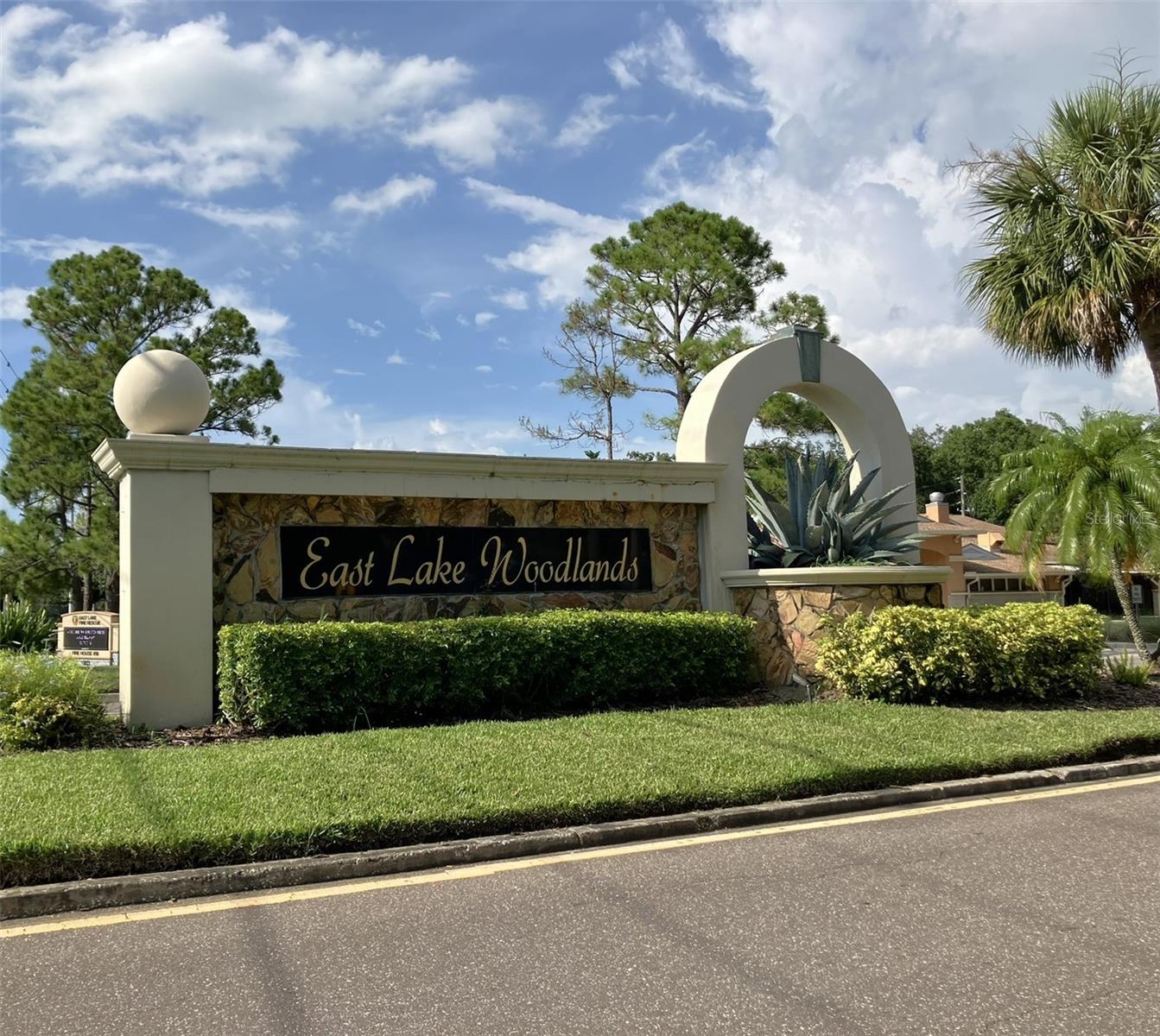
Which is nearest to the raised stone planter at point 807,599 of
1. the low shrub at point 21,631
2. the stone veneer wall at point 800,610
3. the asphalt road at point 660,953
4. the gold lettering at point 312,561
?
the stone veneer wall at point 800,610

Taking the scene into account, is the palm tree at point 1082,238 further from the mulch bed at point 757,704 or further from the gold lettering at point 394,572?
the gold lettering at point 394,572

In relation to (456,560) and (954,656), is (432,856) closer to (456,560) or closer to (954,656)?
(456,560)

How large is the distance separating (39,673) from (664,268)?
2058 cm

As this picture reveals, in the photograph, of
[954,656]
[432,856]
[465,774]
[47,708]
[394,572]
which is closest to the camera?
[432,856]

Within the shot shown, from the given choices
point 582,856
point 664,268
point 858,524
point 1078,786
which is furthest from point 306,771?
point 664,268

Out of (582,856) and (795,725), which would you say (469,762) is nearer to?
(582,856)

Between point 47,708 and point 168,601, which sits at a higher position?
point 168,601

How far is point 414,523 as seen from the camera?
1049 centimetres

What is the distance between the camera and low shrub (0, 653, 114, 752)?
26.2 feet

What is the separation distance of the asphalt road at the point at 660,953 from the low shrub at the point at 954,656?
173 inches

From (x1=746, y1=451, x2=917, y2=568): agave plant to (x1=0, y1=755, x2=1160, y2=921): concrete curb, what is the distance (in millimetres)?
4938

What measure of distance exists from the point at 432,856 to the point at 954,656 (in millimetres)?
6709

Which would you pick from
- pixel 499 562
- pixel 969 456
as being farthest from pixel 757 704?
pixel 969 456

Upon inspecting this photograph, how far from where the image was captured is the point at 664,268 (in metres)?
26.0
